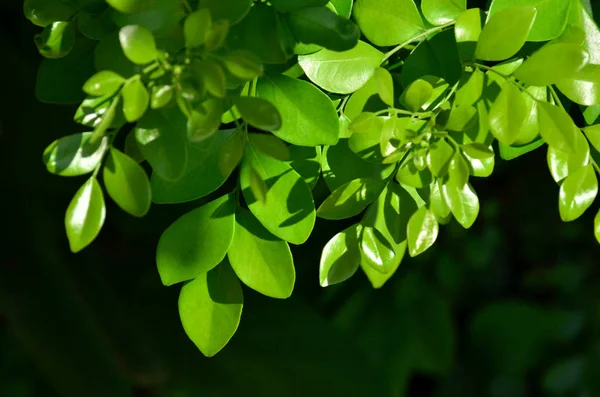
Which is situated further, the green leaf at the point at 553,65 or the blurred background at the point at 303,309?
the blurred background at the point at 303,309

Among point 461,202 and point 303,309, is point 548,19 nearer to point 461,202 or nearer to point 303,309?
point 461,202

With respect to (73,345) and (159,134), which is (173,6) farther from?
(73,345)

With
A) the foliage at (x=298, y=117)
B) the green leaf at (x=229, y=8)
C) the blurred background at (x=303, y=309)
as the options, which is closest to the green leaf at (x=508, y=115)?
the foliage at (x=298, y=117)

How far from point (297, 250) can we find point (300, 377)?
0.28 meters

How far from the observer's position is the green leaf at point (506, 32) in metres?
0.30

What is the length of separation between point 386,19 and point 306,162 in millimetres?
75

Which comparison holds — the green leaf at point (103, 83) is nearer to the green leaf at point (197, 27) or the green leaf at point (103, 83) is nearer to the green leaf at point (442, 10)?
the green leaf at point (197, 27)

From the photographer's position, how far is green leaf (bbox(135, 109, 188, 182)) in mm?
295

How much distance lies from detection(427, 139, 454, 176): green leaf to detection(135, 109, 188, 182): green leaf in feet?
0.33

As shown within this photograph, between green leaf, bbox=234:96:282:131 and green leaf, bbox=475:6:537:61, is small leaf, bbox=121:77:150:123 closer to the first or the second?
green leaf, bbox=234:96:282:131

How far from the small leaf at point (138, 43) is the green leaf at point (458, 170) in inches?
5.0

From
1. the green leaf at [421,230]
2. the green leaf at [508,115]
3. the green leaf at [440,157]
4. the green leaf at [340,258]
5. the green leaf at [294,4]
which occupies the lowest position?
the green leaf at [340,258]

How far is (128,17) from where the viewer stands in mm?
298

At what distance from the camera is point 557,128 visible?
306 millimetres
